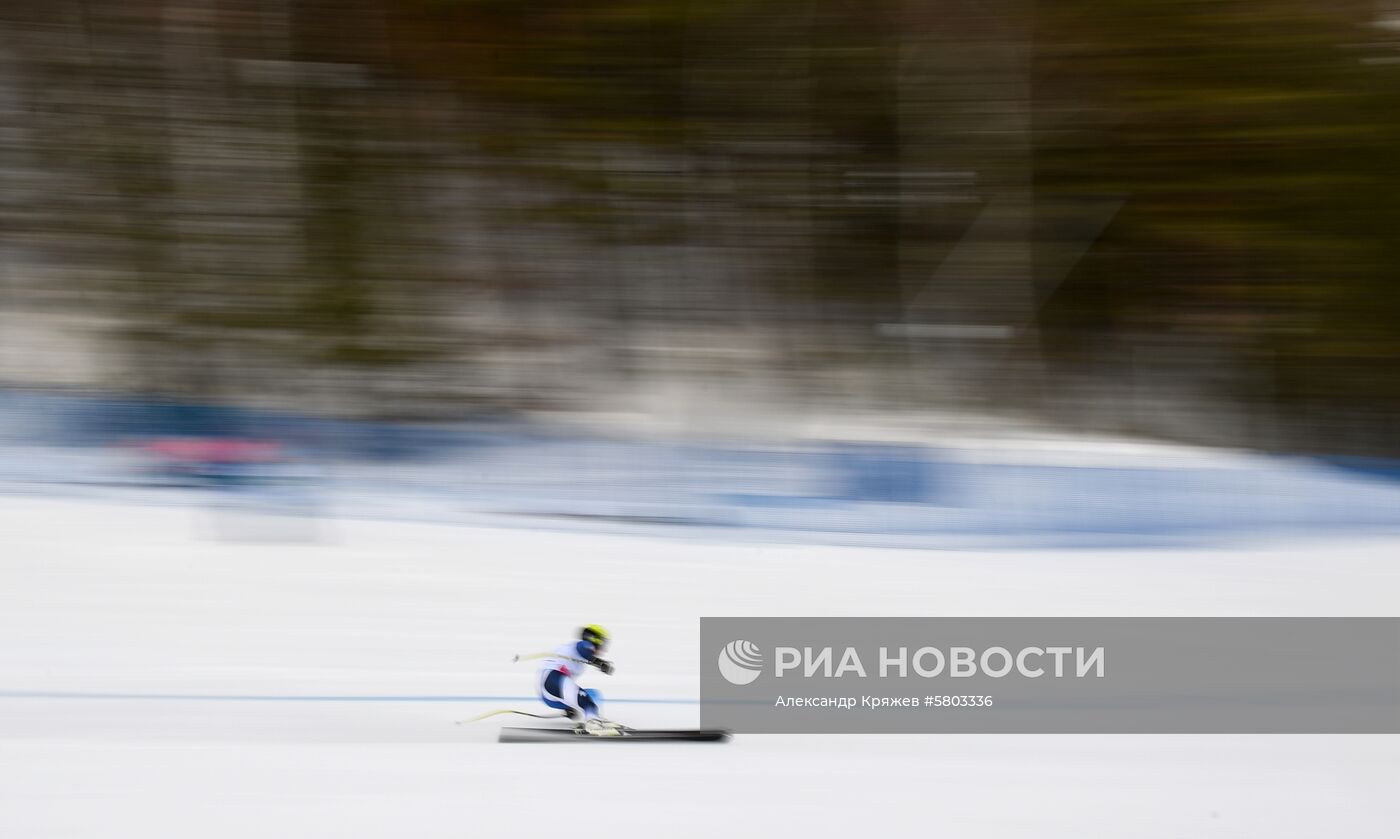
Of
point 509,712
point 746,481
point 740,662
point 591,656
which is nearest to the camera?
point 591,656

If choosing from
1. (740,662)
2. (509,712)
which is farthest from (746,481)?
(509,712)

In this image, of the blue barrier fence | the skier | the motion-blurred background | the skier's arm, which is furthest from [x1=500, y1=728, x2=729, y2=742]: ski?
the motion-blurred background

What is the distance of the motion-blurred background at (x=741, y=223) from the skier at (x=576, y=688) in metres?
1.87

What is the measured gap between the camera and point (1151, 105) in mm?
3984

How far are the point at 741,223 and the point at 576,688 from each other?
2349 mm

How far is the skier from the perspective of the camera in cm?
202

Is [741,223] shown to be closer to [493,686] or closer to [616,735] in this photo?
[493,686]

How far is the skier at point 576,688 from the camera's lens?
6.61ft

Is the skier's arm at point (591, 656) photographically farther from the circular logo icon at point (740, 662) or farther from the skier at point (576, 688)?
the circular logo icon at point (740, 662)

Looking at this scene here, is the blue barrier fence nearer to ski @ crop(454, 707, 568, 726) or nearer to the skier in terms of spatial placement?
ski @ crop(454, 707, 568, 726)

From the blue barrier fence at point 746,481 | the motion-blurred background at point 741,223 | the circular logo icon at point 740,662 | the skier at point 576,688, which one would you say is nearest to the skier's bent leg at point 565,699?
the skier at point 576,688

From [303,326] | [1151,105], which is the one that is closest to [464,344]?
[303,326]

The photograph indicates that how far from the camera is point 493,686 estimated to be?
237 cm

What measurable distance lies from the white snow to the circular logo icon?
130 millimetres
